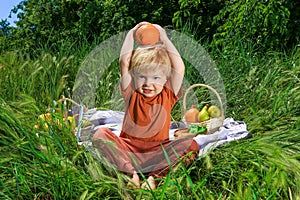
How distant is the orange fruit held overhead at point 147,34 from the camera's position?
343cm

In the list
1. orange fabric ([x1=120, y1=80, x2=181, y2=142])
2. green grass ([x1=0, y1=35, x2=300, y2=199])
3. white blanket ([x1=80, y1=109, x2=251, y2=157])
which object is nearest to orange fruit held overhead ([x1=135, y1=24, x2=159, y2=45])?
orange fabric ([x1=120, y1=80, x2=181, y2=142])

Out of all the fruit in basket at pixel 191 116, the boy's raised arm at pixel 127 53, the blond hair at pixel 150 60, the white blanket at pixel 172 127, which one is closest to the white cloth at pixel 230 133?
the white blanket at pixel 172 127

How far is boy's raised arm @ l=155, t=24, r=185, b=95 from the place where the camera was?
3514 millimetres

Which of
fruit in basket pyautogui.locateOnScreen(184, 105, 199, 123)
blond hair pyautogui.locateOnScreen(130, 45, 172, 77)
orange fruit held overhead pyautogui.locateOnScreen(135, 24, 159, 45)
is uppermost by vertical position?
orange fruit held overhead pyautogui.locateOnScreen(135, 24, 159, 45)

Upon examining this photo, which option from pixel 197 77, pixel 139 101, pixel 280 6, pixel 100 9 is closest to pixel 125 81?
pixel 139 101

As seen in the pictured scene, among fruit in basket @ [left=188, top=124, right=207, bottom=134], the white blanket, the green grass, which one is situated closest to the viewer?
the green grass

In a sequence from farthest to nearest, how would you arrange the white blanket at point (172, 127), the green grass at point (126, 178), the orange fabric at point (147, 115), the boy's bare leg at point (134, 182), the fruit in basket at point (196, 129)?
1. the fruit in basket at point (196, 129)
2. the white blanket at point (172, 127)
3. the orange fabric at point (147, 115)
4. the boy's bare leg at point (134, 182)
5. the green grass at point (126, 178)

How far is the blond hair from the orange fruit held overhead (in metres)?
0.04

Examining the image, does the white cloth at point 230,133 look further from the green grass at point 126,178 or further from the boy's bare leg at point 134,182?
the boy's bare leg at point 134,182

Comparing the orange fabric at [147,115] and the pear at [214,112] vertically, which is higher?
the orange fabric at [147,115]

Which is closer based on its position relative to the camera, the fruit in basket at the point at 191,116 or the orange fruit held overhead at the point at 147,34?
the orange fruit held overhead at the point at 147,34

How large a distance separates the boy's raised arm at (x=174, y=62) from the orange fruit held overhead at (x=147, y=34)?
0.05m

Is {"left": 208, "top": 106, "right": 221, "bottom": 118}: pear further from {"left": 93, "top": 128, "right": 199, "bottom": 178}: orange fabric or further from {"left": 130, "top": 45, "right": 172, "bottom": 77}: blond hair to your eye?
{"left": 130, "top": 45, "right": 172, "bottom": 77}: blond hair

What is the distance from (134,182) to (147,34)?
0.93 meters
